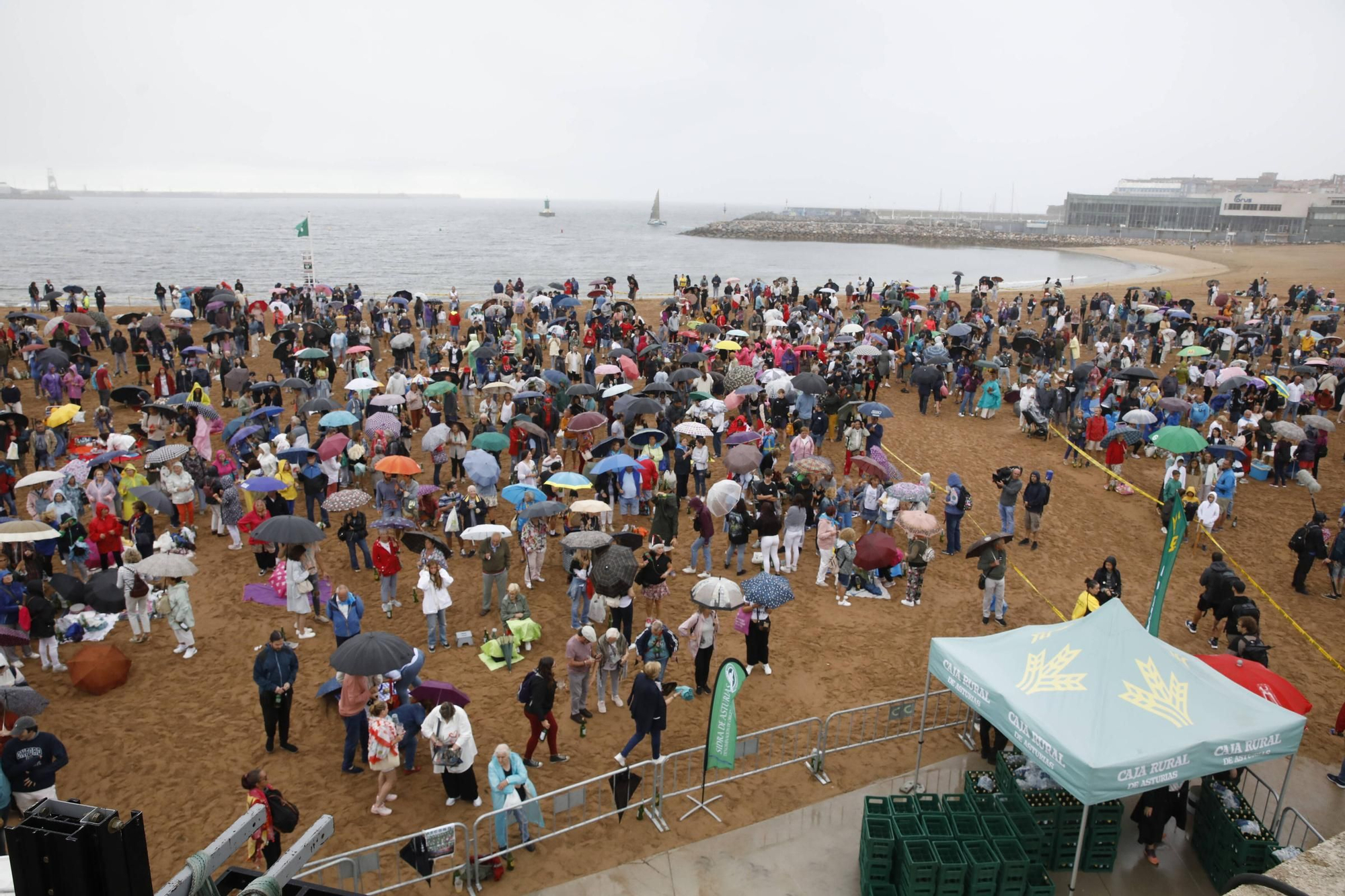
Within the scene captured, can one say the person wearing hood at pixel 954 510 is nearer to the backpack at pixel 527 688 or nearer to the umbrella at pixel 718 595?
the umbrella at pixel 718 595

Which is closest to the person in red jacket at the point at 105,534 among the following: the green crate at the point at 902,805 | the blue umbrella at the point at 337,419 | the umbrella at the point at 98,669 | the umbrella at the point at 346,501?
the umbrella at the point at 98,669

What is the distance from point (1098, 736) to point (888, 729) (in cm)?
360

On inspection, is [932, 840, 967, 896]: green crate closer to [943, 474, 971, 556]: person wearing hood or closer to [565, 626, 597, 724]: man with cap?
[565, 626, 597, 724]: man with cap

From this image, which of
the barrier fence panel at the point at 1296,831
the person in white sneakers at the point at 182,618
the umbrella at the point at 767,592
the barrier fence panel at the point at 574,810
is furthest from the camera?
the person in white sneakers at the point at 182,618

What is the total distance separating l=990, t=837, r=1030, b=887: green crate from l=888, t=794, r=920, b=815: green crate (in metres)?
0.73

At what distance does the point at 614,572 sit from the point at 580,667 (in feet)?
5.18

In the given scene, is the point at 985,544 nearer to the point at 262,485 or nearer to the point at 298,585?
the point at 298,585

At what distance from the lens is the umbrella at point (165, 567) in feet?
35.6

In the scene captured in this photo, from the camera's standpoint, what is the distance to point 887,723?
33.3ft

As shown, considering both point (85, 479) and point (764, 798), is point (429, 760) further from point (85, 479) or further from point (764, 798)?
point (85, 479)

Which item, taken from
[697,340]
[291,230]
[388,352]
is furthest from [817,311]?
[291,230]

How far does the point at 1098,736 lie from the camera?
6805 mm

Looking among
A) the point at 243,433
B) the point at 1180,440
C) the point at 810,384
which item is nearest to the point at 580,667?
the point at 243,433

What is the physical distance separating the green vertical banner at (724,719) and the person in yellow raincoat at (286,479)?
363 inches
